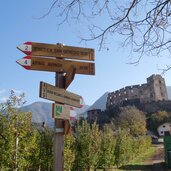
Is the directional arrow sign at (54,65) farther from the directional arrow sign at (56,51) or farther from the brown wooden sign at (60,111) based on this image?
the brown wooden sign at (60,111)

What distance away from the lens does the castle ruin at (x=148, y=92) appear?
104938 mm

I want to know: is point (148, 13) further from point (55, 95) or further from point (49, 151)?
point (49, 151)

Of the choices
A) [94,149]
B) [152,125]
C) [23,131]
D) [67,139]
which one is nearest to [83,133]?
[94,149]

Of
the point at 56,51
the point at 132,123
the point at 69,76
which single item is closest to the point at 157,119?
the point at 132,123

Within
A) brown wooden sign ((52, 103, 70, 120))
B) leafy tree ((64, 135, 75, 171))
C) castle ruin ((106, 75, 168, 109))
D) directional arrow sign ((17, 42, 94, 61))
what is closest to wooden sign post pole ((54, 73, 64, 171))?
brown wooden sign ((52, 103, 70, 120))

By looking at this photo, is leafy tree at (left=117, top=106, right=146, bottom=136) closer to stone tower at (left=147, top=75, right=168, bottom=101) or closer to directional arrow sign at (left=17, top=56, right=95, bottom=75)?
stone tower at (left=147, top=75, right=168, bottom=101)

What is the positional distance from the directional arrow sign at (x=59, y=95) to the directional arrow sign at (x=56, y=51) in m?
0.68

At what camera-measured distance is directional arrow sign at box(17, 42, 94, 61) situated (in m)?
5.59

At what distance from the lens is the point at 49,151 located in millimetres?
18344

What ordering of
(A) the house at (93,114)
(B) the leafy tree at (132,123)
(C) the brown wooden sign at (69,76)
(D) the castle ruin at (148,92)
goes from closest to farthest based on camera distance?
1. (C) the brown wooden sign at (69,76)
2. (B) the leafy tree at (132,123)
3. (A) the house at (93,114)
4. (D) the castle ruin at (148,92)

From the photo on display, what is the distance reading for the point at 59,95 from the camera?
543 cm

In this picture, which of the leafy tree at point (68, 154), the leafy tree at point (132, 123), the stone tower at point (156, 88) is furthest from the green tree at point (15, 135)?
the stone tower at point (156, 88)

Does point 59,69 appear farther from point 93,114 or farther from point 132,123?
point 93,114

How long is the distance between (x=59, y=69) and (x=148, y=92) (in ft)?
337
